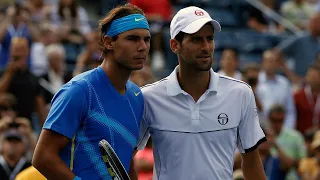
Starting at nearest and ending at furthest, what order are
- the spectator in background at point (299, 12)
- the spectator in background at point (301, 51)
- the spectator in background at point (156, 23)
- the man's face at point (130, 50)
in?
the man's face at point (130, 50), the spectator in background at point (156, 23), the spectator in background at point (301, 51), the spectator in background at point (299, 12)

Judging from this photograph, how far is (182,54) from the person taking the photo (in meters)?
5.59

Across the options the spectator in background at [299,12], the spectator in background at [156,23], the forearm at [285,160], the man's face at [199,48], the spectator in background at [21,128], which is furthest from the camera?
the spectator in background at [299,12]

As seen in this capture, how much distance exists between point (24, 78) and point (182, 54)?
18.4ft

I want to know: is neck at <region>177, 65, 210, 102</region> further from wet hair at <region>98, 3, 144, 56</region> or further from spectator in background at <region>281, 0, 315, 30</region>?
spectator in background at <region>281, 0, 315, 30</region>

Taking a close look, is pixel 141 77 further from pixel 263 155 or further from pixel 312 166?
pixel 312 166

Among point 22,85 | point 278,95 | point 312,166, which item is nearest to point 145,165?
point 312,166

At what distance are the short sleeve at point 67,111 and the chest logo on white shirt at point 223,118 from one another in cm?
93

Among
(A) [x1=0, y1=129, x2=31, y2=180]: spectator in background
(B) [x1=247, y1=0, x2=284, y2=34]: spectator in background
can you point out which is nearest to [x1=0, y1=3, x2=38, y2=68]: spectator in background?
(A) [x1=0, y1=129, x2=31, y2=180]: spectator in background

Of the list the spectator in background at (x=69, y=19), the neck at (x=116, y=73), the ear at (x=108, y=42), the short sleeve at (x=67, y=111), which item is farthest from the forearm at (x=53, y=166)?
the spectator in background at (x=69, y=19)

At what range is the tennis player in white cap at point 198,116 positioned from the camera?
5.50m

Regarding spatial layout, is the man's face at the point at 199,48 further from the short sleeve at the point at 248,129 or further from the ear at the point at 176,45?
the short sleeve at the point at 248,129

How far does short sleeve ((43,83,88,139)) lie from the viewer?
195 inches

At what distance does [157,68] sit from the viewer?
14.1 metres

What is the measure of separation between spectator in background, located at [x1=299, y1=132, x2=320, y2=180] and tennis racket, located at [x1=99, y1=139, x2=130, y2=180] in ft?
15.4
